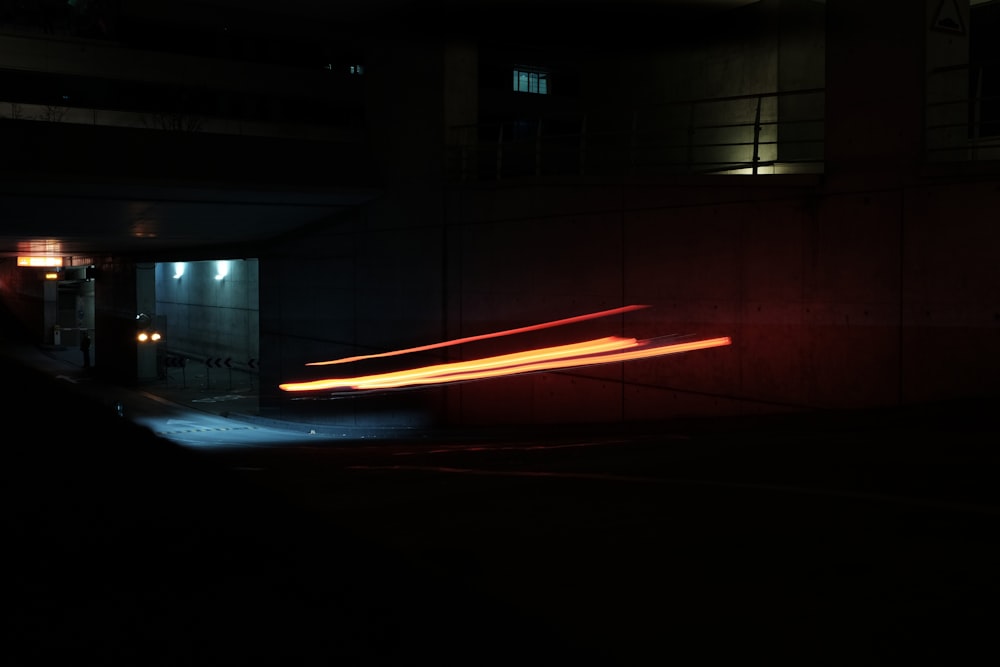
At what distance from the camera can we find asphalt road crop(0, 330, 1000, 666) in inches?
132

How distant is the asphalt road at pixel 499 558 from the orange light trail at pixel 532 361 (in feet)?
18.3

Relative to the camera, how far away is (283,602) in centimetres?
346

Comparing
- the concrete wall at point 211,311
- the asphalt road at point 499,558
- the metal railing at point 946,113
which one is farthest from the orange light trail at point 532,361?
the concrete wall at point 211,311

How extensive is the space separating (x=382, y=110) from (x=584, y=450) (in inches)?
489

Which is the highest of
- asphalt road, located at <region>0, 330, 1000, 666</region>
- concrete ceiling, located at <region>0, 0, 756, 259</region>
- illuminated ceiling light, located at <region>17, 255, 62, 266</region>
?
concrete ceiling, located at <region>0, 0, 756, 259</region>

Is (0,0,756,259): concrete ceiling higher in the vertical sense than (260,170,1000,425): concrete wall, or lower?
higher

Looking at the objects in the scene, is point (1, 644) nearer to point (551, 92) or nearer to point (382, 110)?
point (382, 110)

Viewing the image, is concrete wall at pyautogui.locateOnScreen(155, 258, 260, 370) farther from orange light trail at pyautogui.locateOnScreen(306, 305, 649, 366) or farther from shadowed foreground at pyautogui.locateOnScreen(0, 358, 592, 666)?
shadowed foreground at pyautogui.locateOnScreen(0, 358, 592, 666)

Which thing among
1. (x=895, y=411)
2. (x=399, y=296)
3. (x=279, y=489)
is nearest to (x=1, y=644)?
(x=279, y=489)

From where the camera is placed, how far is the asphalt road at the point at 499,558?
11.0 feet

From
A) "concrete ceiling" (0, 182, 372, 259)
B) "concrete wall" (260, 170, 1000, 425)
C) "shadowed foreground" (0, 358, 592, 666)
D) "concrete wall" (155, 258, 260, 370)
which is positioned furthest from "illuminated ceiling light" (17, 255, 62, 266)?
"shadowed foreground" (0, 358, 592, 666)

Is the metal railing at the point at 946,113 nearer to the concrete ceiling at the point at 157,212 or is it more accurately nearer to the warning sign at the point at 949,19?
the warning sign at the point at 949,19

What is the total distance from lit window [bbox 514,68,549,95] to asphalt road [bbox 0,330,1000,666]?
4025cm

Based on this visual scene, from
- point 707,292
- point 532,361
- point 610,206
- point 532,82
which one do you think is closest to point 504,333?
point 532,361
